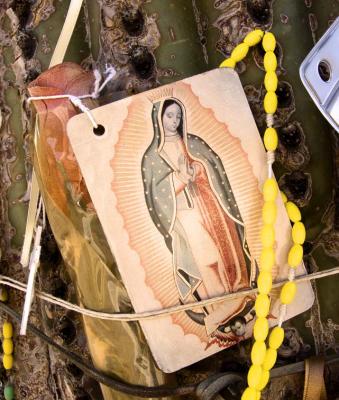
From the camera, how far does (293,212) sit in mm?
569

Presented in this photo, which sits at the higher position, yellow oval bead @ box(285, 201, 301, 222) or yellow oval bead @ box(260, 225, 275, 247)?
yellow oval bead @ box(260, 225, 275, 247)

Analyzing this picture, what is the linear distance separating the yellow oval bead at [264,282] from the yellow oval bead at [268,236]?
24 millimetres

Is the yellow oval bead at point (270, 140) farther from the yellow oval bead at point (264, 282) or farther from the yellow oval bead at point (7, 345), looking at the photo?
the yellow oval bead at point (7, 345)

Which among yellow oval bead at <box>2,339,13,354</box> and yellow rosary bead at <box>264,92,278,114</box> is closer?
yellow rosary bead at <box>264,92,278,114</box>

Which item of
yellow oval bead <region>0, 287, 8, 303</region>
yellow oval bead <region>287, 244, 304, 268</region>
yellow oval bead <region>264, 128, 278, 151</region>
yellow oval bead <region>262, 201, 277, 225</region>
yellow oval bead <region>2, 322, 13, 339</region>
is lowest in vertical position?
yellow oval bead <region>2, 322, 13, 339</region>

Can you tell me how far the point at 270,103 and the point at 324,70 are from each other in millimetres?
55

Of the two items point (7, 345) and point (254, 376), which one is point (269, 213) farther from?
point (7, 345)

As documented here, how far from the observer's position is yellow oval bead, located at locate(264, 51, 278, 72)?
1.90 ft

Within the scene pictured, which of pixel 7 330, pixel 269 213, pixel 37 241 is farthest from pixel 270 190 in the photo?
pixel 7 330

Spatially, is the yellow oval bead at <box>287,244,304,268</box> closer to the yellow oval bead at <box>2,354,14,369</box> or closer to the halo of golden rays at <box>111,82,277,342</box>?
the halo of golden rays at <box>111,82,277,342</box>

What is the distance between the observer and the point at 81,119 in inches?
20.9

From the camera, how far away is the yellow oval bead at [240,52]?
1.95 feet

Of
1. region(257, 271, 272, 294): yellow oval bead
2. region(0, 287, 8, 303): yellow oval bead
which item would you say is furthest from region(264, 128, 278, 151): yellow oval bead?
region(0, 287, 8, 303): yellow oval bead

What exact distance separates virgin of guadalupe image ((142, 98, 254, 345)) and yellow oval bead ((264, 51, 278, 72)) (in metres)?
0.09
